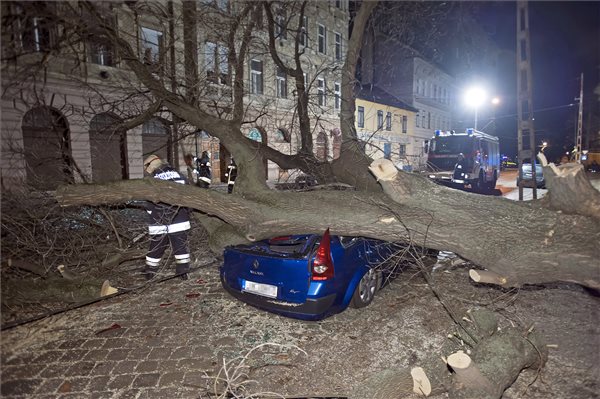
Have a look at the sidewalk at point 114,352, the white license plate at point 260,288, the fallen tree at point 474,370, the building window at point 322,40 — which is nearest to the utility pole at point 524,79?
the fallen tree at point 474,370

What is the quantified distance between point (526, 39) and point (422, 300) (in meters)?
7.57

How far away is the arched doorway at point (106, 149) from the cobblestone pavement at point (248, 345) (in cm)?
180

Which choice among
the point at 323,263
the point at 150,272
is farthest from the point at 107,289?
the point at 323,263

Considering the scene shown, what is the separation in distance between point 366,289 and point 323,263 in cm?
106

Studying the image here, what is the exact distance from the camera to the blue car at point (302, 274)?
378cm

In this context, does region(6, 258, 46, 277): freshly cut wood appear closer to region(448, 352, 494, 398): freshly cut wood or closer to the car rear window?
the car rear window

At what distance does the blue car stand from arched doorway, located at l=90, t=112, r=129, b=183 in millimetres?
1984

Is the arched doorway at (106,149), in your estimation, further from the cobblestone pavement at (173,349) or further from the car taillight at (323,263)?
the car taillight at (323,263)

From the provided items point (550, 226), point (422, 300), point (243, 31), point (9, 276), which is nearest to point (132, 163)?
point (243, 31)

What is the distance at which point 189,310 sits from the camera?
14.7 ft

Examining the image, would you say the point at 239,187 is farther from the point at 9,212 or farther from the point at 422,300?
the point at 9,212

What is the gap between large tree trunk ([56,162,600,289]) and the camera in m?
2.74

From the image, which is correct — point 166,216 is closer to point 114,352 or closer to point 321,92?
point 114,352

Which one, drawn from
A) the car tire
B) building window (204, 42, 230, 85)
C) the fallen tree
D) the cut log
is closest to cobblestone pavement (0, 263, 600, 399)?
the car tire
